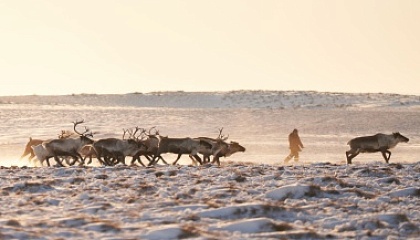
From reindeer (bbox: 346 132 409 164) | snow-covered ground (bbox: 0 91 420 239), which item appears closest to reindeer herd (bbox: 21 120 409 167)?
reindeer (bbox: 346 132 409 164)

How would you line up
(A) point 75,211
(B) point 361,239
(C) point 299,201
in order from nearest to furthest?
(B) point 361,239, (A) point 75,211, (C) point 299,201

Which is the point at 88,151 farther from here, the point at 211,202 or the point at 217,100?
the point at 217,100

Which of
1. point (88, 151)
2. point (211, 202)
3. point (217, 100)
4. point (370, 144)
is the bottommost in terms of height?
point (88, 151)

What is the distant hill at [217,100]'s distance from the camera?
209 feet

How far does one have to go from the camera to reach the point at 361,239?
7.71 metres

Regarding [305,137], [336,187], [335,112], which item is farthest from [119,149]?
[335,112]

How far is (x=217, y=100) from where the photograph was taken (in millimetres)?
68688

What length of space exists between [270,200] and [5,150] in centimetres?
2084

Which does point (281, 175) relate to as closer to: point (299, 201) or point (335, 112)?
point (299, 201)

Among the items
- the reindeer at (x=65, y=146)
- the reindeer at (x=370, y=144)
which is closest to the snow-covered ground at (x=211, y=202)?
the reindeer at (x=65, y=146)

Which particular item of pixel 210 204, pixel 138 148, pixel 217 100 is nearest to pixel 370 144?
pixel 138 148

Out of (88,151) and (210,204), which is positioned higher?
(210,204)

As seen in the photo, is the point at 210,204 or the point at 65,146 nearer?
the point at 210,204

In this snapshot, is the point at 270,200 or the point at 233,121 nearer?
the point at 270,200
